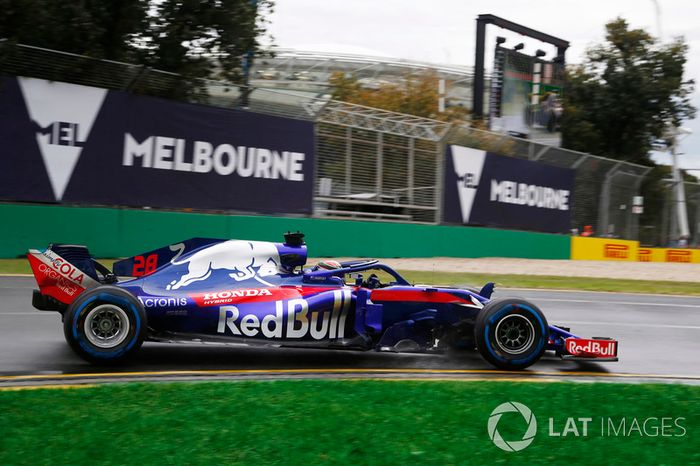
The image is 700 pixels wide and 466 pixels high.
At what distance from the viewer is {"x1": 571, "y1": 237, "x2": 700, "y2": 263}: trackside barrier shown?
28609 mm

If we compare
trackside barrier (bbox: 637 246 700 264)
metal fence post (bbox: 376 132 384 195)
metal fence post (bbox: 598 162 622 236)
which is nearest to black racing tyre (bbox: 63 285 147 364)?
metal fence post (bbox: 376 132 384 195)

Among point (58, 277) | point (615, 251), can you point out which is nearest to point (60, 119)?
point (58, 277)

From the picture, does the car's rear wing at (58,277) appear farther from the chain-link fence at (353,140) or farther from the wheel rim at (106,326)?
the chain-link fence at (353,140)

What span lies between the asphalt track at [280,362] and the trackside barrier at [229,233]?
5.62 meters

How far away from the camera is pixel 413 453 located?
15.1 ft

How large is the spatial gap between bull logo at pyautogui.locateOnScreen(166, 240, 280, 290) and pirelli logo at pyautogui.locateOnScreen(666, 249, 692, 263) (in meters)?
28.0

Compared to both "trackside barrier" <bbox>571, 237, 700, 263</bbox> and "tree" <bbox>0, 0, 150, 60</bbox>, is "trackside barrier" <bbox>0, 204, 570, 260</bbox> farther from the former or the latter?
"tree" <bbox>0, 0, 150, 60</bbox>

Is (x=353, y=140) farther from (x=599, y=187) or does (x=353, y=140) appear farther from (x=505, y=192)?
(x=599, y=187)

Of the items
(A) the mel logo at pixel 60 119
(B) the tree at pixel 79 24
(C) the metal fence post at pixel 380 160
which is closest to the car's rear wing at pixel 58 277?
(A) the mel logo at pixel 60 119

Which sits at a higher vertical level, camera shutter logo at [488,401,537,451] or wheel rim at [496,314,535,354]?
wheel rim at [496,314,535,354]

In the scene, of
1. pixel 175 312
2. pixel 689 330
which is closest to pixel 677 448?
pixel 175 312

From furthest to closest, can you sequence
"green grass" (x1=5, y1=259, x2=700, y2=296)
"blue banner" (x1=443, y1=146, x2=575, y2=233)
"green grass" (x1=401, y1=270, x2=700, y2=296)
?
"blue banner" (x1=443, y1=146, x2=575, y2=233) < "green grass" (x1=401, y1=270, x2=700, y2=296) < "green grass" (x1=5, y1=259, x2=700, y2=296)

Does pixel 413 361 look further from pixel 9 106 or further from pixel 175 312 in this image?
pixel 9 106

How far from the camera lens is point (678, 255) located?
106ft
